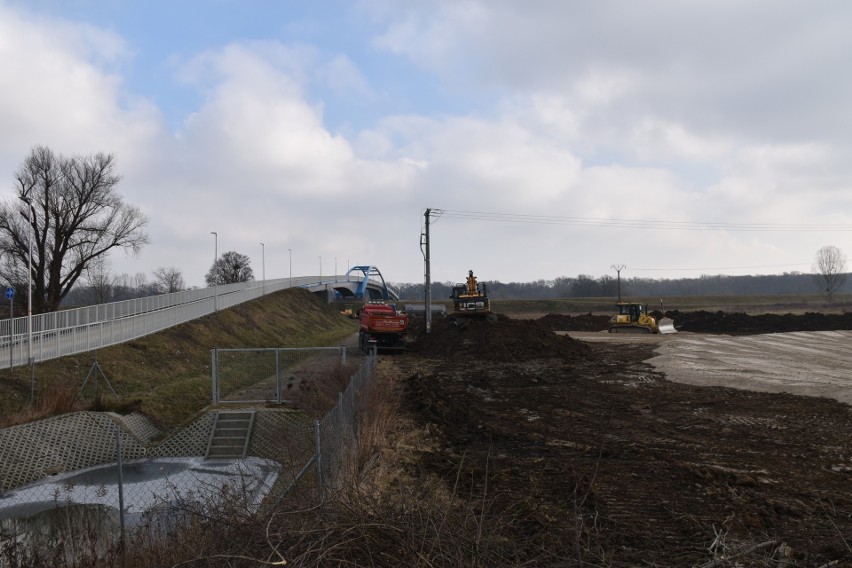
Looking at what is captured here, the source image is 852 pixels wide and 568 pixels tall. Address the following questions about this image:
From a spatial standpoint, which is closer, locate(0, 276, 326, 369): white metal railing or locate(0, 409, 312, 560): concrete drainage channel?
locate(0, 409, 312, 560): concrete drainage channel

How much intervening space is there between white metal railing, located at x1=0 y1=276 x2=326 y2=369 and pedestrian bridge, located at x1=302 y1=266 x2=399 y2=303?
155 ft

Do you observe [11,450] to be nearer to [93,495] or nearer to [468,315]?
[93,495]

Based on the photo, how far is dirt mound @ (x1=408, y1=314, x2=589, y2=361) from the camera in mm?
33281

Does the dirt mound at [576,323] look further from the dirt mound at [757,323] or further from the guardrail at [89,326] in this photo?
the guardrail at [89,326]

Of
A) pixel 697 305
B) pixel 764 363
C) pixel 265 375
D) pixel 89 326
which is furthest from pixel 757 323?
pixel 89 326

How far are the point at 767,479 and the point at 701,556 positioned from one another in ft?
15.0

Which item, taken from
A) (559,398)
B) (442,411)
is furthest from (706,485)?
Answer: (559,398)

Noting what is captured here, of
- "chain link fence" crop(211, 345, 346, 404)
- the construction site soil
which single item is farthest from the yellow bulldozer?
"chain link fence" crop(211, 345, 346, 404)

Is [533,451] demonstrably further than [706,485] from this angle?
Yes

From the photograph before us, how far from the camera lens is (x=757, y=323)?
5594 centimetres

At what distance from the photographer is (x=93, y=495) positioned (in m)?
15.0

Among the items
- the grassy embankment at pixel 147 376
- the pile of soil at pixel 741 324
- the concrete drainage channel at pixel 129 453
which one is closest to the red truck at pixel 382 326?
the grassy embankment at pixel 147 376

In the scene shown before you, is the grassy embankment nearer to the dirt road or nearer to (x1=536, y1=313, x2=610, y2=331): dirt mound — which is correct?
the dirt road

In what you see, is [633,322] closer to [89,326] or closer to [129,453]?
[89,326]
